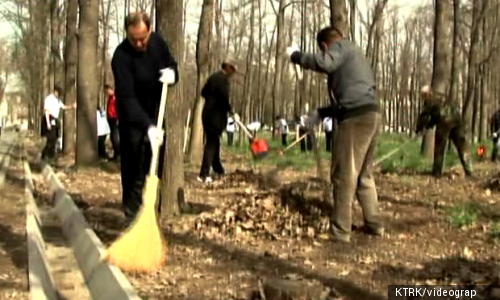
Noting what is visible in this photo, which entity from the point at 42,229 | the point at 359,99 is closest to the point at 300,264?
the point at 359,99

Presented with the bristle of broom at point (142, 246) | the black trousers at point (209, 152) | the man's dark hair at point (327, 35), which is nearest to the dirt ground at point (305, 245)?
the bristle of broom at point (142, 246)

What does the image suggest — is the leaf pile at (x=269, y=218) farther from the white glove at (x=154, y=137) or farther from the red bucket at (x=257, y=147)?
the red bucket at (x=257, y=147)

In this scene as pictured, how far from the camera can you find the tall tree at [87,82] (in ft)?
53.6

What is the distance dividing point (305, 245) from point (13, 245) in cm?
A: 297

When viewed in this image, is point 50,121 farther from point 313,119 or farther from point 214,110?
point 313,119

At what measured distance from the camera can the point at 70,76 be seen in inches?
963

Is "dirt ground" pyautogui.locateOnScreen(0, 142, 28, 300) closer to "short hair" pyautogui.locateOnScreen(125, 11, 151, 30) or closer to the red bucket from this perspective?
"short hair" pyautogui.locateOnScreen(125, 11, 151, 30)

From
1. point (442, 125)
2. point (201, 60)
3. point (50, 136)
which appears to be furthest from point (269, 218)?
point (50, 136)

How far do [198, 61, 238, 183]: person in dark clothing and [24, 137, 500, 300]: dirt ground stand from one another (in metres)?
1.46

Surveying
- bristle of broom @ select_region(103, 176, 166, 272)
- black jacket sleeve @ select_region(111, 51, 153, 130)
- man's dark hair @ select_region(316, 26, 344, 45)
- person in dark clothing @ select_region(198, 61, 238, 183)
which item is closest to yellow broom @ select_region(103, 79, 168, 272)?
bristle of broom @ select_region(103, 176, 166, 272)

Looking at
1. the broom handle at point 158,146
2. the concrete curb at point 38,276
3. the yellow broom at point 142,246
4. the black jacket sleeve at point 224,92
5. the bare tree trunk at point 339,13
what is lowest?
the concrete curb at point 38,276

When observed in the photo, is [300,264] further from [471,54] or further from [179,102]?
[471,54]

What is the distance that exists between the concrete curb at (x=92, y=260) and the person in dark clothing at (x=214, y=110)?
318 centimetres

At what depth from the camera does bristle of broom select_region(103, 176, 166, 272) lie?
5.71 meters
